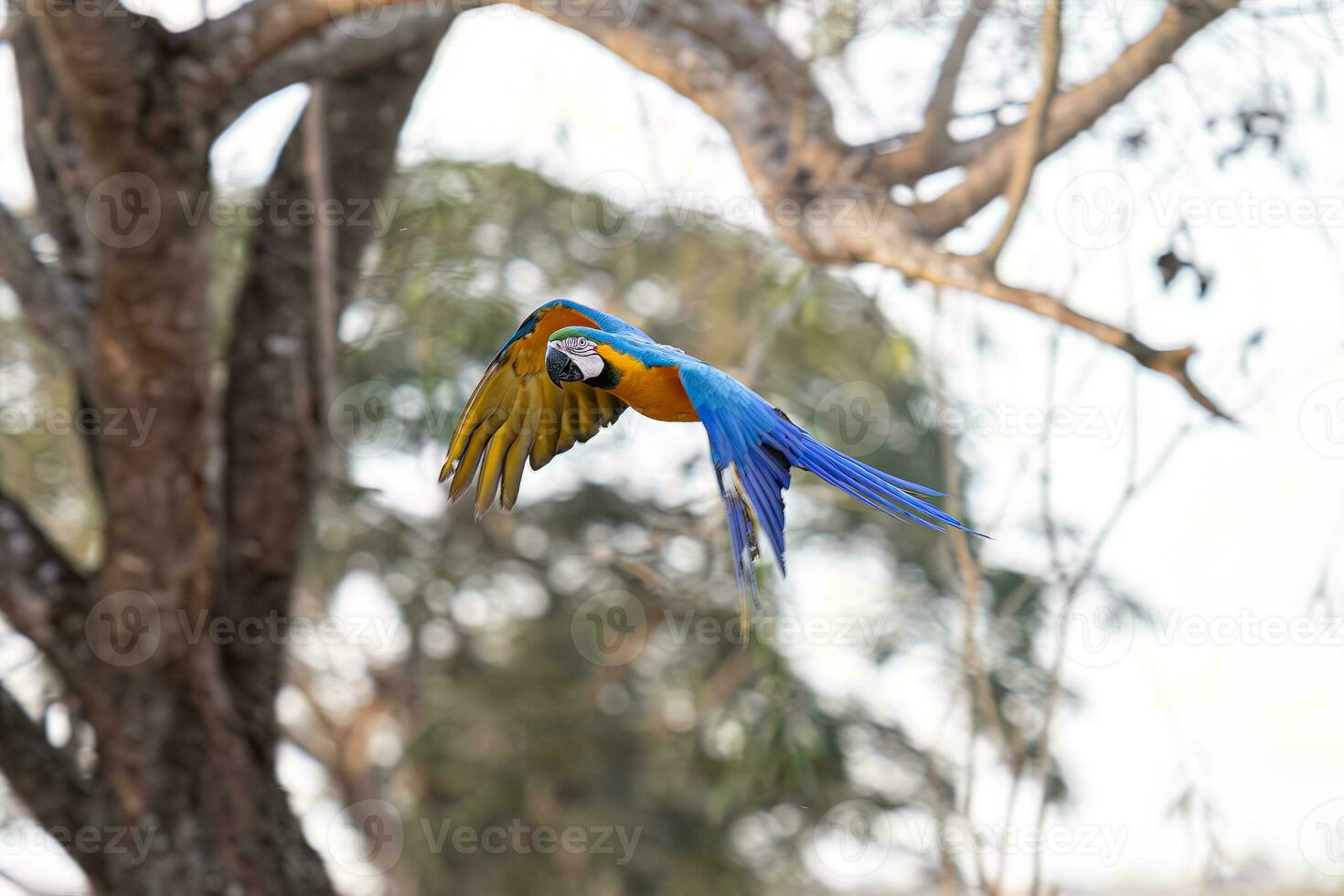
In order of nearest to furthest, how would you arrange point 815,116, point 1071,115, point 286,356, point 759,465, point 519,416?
point 759,465 < point 519,416 < point 1071,115 < point 815,116 < point 286,356

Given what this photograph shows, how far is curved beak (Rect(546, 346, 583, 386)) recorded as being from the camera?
2.01 m

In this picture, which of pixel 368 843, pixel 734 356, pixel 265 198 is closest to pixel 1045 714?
pixel 734 356

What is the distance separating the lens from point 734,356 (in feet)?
17.9

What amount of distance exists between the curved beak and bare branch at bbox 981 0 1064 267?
44.3 inches

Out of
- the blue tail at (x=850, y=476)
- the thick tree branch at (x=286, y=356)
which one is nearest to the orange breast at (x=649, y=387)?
the blue tail at (x=850, y=476)

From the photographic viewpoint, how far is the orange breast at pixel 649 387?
2012 mm
